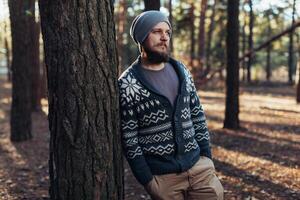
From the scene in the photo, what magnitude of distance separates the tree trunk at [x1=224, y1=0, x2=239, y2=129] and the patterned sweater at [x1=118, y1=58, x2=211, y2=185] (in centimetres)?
783

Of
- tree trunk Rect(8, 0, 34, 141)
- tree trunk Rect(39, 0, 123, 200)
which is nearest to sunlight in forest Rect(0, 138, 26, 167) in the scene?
tree trunk Rect(8, 0, 34, 141)

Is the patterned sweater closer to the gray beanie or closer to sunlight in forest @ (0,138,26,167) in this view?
the gray beanie

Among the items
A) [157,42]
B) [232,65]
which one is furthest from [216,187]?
[232,65]

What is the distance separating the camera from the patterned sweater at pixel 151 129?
133 inches

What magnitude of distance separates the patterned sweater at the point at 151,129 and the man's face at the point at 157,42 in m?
0.17

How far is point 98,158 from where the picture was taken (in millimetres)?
3340

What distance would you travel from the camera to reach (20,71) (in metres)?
11.0

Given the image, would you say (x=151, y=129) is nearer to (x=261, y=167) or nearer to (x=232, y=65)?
(x=261, y=167)

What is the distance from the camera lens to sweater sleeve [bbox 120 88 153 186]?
3.36m

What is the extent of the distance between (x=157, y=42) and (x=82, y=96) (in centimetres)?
66

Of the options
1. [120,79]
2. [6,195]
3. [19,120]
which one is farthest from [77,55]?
[19,120]

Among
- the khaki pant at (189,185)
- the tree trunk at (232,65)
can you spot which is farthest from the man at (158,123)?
the tree trunk at (232,65)

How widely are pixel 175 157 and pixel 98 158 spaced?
56 centimetres

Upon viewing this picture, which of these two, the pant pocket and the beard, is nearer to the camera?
the beard
